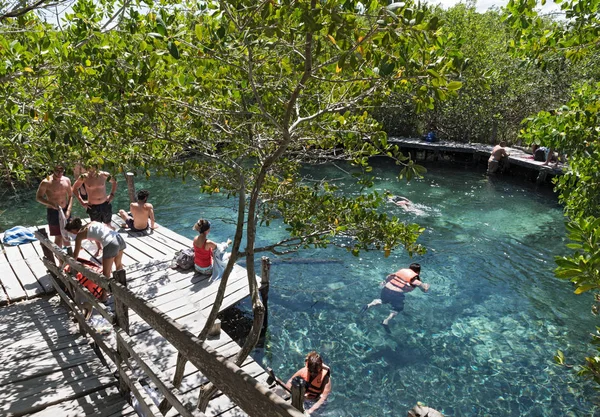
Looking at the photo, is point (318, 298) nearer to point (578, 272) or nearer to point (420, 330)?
point (420, 330)

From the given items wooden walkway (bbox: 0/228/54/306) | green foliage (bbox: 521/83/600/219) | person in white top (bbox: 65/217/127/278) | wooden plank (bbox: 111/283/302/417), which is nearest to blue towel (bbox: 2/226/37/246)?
wooden walkway (bbox: 0/228/54/306)

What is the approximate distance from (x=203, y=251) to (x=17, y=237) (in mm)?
4863

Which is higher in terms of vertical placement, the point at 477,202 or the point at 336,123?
the point at 336,123

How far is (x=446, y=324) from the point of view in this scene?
31.1 ft

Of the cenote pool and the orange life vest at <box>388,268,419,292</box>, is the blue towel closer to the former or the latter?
the cenote pool

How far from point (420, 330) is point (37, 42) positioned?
28.4 feet

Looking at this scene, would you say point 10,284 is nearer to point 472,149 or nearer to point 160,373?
point 160,373

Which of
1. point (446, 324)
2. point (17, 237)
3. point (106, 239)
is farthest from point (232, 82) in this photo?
point (17, 237)

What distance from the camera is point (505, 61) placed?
24500mm

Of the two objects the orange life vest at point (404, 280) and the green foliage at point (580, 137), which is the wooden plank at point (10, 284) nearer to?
the orange life vest at point (404, 280)

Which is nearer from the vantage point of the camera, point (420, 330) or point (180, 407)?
point (180, 407)

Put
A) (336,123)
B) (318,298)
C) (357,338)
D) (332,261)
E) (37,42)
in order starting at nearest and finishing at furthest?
1. (37,42)
2. (336,123)
3. (357,338)
4. (318,298)
5. (332,261)

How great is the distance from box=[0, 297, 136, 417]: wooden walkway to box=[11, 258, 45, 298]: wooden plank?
1.03 m

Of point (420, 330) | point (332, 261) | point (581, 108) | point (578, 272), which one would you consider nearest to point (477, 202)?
point (332, 261)
